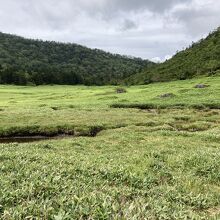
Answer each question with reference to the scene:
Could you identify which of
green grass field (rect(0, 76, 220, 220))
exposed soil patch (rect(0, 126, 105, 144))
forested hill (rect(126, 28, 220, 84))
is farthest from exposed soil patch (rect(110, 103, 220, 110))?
forested hill (rect(126, 28, 220, 84))

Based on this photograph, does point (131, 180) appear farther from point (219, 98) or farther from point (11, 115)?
point (219, 98)

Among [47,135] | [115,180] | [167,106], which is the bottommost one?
[47,135]

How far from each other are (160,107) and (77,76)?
134m

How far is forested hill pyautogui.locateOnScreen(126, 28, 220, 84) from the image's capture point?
128000mm

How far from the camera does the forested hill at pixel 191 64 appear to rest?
420 ft

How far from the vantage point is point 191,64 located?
138 meters

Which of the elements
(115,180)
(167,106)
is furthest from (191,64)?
(115,180)

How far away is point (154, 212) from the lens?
9891 mm

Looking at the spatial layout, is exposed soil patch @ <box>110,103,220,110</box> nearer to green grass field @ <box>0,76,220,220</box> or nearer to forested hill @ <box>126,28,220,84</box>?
green grass field @ <box>0,76,220,220</box>

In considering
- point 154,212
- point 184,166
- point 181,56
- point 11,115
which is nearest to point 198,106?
point 11,115

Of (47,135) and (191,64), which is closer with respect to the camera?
(47,135)

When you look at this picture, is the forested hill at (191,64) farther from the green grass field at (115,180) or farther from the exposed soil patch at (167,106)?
the green grass field at (115,180)

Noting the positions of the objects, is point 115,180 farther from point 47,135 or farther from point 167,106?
point 167,106

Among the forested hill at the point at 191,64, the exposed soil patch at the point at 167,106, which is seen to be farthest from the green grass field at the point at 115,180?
the forested hill at the point at 191,64
